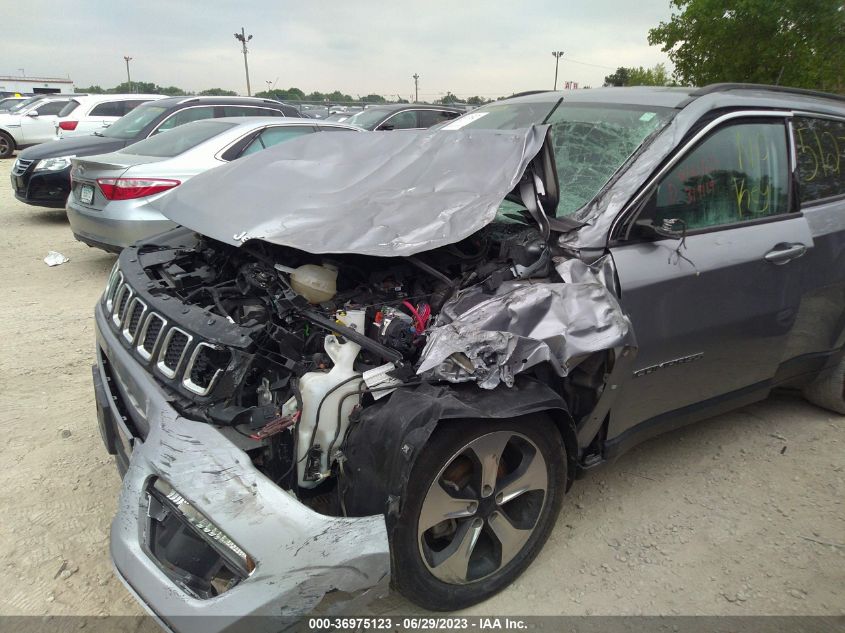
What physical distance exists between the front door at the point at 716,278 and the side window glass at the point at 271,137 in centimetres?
440

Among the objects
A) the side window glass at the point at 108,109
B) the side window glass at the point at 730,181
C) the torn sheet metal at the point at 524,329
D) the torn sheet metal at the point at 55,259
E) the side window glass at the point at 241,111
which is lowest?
the torn sheet metal at the point at 55,259

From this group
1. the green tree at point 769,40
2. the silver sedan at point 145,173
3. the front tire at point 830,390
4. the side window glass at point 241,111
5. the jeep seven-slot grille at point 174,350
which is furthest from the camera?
the green tree at point 769,40

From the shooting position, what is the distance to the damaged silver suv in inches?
70.4

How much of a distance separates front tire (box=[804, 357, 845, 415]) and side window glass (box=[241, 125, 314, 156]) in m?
5.02

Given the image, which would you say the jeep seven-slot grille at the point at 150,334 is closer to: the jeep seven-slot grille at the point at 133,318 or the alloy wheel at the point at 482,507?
the jeep seven-slot grille at the point at 133,318

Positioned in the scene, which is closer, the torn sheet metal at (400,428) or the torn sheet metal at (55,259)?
the torn sheet metal at (400,428)

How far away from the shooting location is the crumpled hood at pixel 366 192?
7.74 feet

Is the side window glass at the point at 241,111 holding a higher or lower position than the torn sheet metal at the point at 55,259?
higher

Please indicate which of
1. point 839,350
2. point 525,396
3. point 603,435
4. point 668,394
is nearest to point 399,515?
point 525,396

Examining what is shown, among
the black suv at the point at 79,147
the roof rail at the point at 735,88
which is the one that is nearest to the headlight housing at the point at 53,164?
the black suv at the point at 79,147

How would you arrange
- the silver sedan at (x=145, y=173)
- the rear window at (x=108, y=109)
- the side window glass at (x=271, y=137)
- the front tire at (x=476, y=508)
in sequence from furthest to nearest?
the rear window at (x=108, y=109) → the side window glass at (x=271, y=137) → the silver sedan at (x=145, y=173) → the front tire at (x=476, y=508)

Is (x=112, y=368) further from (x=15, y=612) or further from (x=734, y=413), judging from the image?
(x=734, y=413)

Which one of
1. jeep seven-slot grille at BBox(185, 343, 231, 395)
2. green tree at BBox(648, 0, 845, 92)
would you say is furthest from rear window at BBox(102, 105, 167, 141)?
green tree at BBox(648, 0, 845, 92)

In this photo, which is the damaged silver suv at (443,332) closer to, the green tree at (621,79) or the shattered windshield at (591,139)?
the shattered windshield at (591,139)
